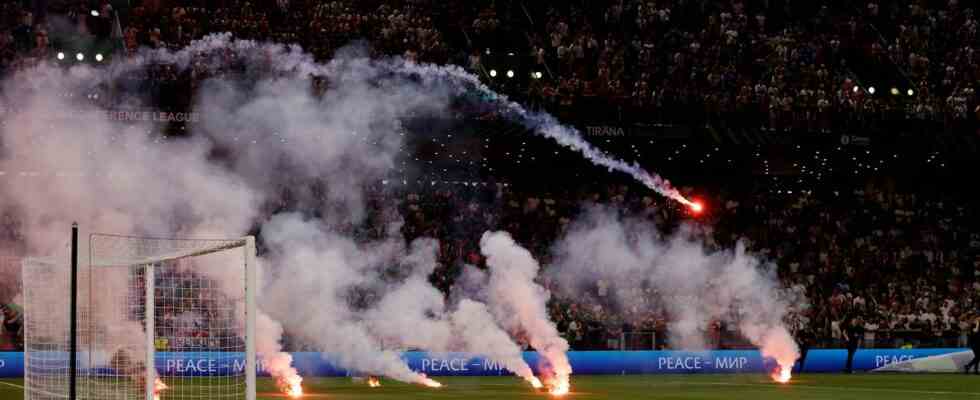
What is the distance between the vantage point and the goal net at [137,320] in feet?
59.0

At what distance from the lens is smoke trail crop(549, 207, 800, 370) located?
4044cm

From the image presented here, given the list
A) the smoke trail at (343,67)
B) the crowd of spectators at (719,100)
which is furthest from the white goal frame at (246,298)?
the crowd of spectators at (719,100)

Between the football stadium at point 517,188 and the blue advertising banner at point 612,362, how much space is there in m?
0.07

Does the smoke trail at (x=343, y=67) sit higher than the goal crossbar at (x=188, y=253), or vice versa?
the smoke trail at (x=343, y=67)

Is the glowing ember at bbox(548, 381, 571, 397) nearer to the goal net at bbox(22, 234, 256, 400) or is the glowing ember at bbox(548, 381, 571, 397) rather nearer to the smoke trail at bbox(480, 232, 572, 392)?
the smoke trail at bbox(480, 232, 572, 392)

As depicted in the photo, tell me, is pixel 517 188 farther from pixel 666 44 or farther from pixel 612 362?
pixel 612 362

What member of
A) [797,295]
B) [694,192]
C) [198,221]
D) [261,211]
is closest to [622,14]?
[694,192]

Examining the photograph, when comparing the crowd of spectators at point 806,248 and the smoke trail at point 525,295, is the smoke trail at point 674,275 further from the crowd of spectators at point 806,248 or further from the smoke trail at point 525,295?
the smoke trail at point 525,295

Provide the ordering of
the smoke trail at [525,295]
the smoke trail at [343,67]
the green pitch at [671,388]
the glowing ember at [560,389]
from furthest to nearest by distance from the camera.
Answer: the smoke trail at [343,67], the smoke trail at [525,295], the glowing ember at [560,389], the green pitch at [671,388]

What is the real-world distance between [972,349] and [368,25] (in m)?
18.3

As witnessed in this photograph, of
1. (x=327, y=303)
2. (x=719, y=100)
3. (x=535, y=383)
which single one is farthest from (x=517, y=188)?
(x=535, y=383)

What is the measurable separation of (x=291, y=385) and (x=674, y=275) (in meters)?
18.0

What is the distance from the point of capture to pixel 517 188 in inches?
1775

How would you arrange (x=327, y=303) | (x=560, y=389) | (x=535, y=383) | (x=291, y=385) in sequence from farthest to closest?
(x=327, y=303) → (x=535, y=383) → (x=560, y=389) → (x=291, y=385)
